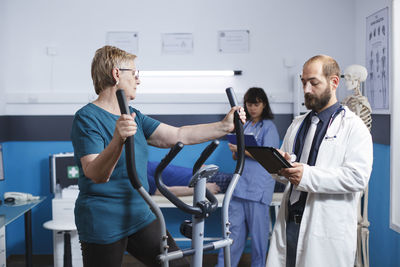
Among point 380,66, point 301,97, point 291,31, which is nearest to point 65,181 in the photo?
point 301,97

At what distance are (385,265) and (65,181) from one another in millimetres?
2589

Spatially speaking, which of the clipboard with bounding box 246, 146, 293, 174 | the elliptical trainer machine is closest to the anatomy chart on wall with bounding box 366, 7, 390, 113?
the clipboard with bounding box 246, 146, 293, 174

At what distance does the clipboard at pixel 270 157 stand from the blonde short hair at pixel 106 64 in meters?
0.65

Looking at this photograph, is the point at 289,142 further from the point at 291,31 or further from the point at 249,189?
the point at 291,31

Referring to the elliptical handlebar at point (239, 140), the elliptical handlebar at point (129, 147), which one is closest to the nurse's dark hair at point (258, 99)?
the elliptical handlebar at point (239, 140)

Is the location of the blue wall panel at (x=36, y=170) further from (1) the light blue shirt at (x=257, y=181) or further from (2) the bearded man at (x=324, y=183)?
(2) the bearded man at (x=324, y=183)

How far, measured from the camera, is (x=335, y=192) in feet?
6.12

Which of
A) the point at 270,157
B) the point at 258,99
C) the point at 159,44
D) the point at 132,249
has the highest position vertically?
the point at 159,44

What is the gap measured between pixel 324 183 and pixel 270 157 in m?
0.25

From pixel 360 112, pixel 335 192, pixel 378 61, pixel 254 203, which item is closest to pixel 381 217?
pixel 360 112

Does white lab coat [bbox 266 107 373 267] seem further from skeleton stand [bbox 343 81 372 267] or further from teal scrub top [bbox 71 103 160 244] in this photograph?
skeleton stand [bbox 343 81 372 267]

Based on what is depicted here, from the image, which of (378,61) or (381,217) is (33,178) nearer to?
(381,217)

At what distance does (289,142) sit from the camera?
216 cm

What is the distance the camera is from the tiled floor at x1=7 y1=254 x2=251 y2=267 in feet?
12.3
